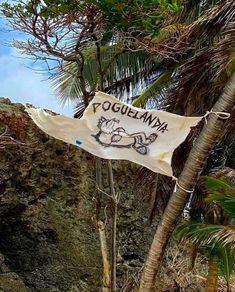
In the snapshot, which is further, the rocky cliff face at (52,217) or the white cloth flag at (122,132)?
the rocky cliff face at (52,217)

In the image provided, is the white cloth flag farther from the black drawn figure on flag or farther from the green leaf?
the green leaf

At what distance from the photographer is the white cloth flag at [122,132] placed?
20.9ft

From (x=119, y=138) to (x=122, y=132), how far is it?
67mm

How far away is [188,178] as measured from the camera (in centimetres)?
761

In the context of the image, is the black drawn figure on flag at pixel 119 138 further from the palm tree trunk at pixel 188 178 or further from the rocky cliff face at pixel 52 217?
the rocky cliff face at pixel 52 217

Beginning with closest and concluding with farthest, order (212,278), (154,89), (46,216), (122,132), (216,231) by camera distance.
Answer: (122,132) < (216,231) < (212,278) < (46,216) < (154,89)

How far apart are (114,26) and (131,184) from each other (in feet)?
12.0

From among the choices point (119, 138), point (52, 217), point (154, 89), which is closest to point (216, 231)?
point (119, 138)

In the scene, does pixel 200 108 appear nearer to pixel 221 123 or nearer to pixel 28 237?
pixel 221 123

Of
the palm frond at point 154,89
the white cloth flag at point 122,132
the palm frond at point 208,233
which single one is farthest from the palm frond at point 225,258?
the palm frond at point 154,89

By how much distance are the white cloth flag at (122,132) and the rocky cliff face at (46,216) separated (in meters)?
2.39

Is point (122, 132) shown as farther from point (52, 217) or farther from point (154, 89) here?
point (154, 89)

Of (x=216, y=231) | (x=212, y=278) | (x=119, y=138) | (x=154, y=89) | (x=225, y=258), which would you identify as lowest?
(x=212, y=278)

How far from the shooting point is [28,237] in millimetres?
9125
